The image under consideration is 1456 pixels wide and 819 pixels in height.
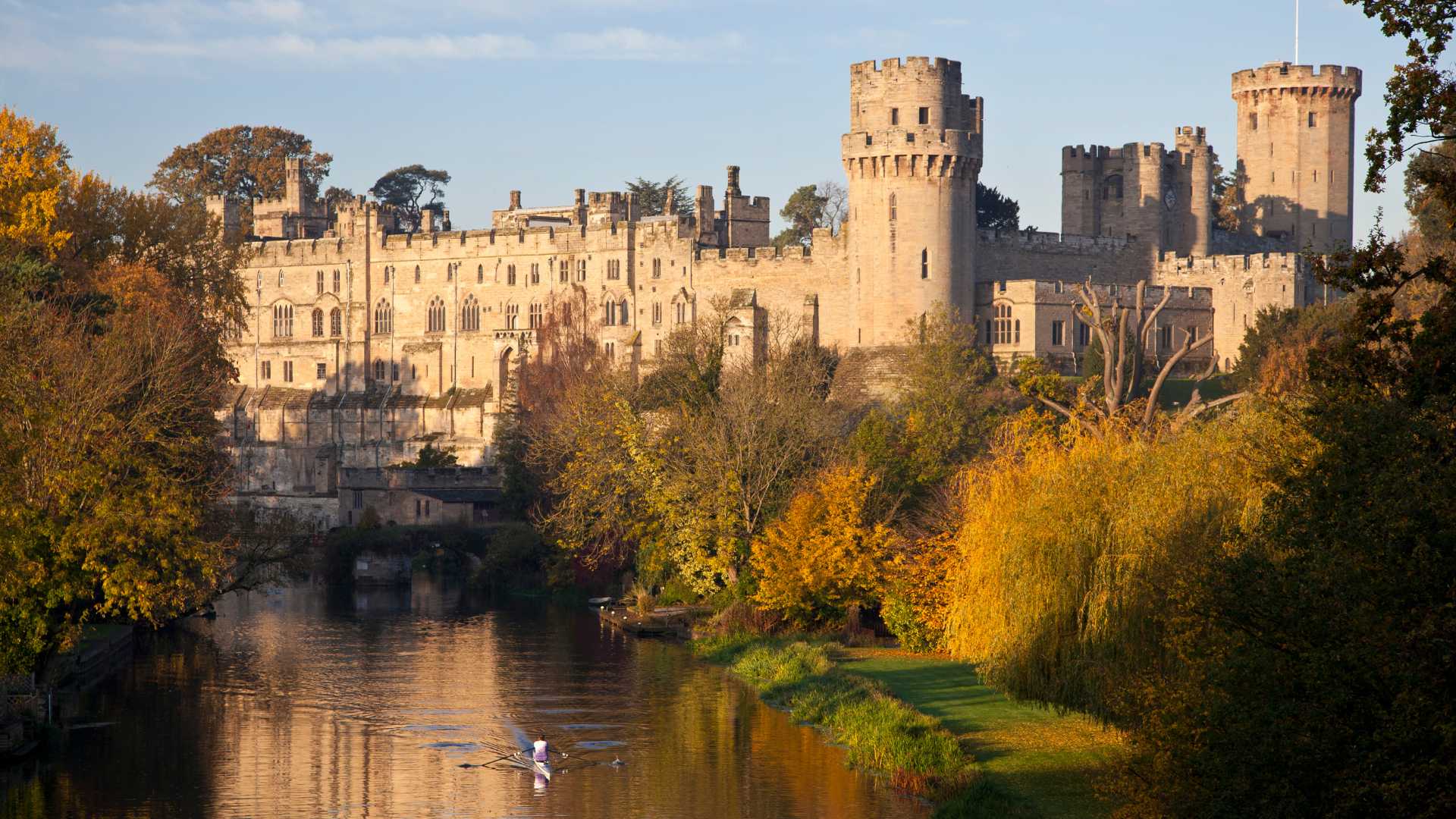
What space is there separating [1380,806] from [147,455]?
24.6 metres

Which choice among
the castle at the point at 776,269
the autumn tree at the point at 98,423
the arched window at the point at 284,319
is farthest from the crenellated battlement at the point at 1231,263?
the arched window at the point at 284,319

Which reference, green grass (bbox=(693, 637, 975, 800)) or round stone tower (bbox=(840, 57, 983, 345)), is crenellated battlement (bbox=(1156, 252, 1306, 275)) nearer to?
round stone tower (bbox=(840, 57, 983, 345))

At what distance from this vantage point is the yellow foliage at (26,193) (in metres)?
43.0

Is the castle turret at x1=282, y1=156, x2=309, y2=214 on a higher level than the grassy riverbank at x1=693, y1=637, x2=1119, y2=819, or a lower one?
higher

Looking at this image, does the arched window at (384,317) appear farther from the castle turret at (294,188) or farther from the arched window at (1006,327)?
the arched window at (1006,327)

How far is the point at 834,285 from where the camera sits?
2758 inches

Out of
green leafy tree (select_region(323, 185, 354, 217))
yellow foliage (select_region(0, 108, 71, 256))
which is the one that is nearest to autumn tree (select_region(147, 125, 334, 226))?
green leafy tree (select_region(323, 185, 354, 217))

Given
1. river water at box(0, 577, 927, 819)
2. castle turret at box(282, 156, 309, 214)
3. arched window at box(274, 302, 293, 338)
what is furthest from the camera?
castle turret at box(282, 156, 309, 214)

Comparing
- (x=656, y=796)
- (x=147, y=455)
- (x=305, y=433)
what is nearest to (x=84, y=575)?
(x=147, y=455)

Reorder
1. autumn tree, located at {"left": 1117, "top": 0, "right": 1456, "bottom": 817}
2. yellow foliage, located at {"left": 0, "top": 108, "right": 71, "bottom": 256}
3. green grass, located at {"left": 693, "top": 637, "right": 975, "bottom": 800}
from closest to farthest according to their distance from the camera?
autumn tree, located at {"left": 1117, "top": 0, "right": 1456, "bottom": 817} < green grass, located at {"left": 693, "top": 637, "right": 975, "bottom": 800} < yellow foliage, located at {"left": 0, "top": 108, "right": 71, "bottom": 256}

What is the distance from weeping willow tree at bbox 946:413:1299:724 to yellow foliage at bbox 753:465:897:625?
9545mm

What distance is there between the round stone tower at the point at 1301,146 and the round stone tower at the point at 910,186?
17537 millimetres

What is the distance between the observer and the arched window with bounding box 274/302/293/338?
3519 inches

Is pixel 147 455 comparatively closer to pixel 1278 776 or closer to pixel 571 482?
pixel 571 482
